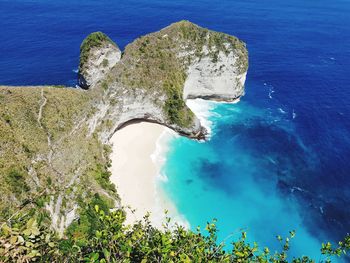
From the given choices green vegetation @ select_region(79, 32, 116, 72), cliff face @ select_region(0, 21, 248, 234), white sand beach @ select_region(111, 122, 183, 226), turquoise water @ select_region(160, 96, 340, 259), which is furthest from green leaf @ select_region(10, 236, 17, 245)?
green vegetation @ select_region(79, 32, 116, 72)

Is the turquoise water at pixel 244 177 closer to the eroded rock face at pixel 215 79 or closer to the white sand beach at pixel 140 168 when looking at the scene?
the white sand beach at pixel 140 168

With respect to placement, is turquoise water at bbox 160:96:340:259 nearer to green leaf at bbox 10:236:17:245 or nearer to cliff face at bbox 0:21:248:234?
cliff face at bbox 0:21:248:234

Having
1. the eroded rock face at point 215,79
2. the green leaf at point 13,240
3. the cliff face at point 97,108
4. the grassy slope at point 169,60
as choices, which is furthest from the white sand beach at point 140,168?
the green leaf at point 13,240

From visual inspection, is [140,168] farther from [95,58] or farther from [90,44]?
[90,44]

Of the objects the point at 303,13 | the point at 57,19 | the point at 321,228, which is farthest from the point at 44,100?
the point at 303,13

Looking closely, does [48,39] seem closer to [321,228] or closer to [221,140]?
[221,140]

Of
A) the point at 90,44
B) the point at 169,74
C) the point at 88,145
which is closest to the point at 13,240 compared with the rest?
the point at 88,145
